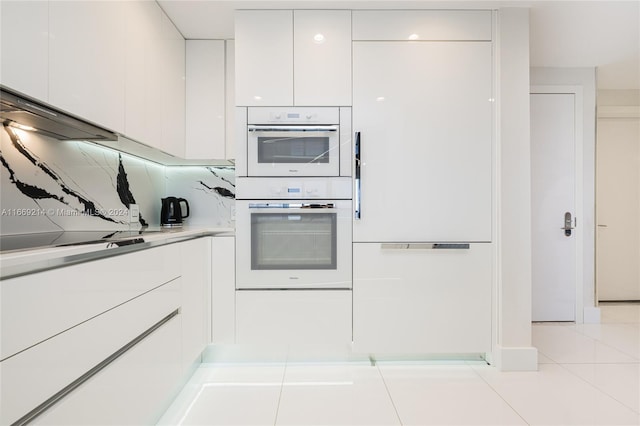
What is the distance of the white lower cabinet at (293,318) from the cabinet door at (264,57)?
132cm

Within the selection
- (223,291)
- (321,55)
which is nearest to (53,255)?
(223,291)

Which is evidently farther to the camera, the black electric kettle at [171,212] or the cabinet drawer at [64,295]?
the black electric kettle at [171,212]

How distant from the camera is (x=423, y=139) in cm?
215

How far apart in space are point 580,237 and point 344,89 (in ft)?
9.13

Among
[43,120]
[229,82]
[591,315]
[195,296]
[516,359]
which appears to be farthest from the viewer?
[591,315]

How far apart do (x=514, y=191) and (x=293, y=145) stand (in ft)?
4.92

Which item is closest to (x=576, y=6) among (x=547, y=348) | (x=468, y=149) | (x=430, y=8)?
(x=430, y=8)

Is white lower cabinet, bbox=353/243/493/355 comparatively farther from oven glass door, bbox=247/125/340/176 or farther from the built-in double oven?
oven glass door, bbox=247/125/340/176

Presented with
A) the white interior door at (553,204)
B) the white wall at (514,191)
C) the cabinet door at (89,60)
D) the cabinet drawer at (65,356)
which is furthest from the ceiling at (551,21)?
the cabinet drawer at (65,356)

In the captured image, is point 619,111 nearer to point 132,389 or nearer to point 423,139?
point 423,139

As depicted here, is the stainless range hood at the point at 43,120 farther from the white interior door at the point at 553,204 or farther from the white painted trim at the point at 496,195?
the white interior door at the point at 553,204

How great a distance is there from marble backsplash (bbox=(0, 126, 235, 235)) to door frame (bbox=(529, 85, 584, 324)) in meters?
3.26

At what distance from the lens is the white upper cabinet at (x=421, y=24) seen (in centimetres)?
213

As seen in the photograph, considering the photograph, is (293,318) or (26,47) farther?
(293,318)
